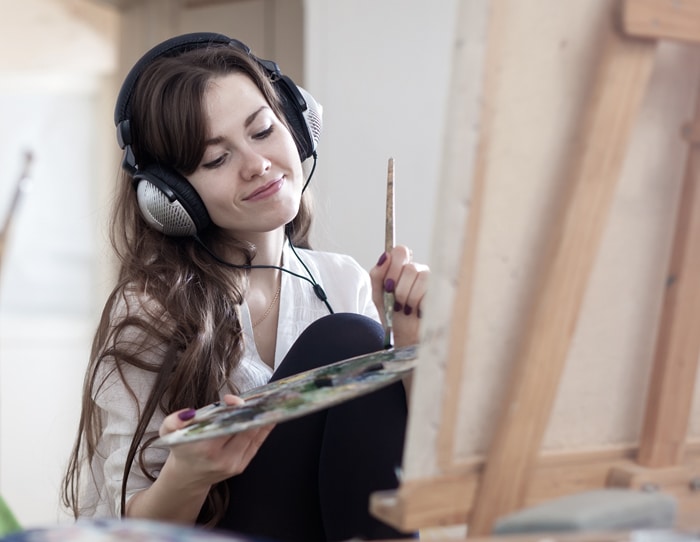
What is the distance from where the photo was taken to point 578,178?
0.63 meters

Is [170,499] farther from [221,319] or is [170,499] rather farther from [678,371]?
[678,371]

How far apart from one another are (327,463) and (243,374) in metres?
0.24

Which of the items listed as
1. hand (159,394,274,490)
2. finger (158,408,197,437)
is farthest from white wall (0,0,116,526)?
finger (158,408,197,437)

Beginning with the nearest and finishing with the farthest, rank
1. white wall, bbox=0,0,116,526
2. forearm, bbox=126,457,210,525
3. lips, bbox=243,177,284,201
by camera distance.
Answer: forearm, bbox=126,457,210,525 → lips, bbox=243,177,284,201 → white wall, bbox=0,0,116,526

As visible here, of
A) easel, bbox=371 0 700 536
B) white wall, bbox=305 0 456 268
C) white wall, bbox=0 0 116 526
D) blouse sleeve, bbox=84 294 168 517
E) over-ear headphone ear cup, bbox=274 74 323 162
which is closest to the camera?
easel, bbox=371 0 700 536

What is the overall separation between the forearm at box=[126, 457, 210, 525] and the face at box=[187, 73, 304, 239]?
400 millimetres

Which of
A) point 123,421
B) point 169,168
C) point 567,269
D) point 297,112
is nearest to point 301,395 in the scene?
point 567,269

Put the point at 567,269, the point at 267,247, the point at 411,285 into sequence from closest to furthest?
1. the point at 567,269
2. the point at 411,285
3. the point at 267,247

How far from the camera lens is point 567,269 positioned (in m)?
0.63

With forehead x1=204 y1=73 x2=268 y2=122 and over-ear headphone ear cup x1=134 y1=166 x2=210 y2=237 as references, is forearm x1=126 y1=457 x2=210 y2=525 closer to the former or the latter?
over-ear headphone ear cup x1=134 y1=166 x2=210 y2=237

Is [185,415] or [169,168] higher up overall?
[169,168]

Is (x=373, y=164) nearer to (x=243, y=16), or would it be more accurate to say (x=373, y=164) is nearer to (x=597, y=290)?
(x=243, y=16)

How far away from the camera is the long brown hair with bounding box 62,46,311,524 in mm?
1167

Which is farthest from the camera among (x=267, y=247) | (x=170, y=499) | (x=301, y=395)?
(x=267, y=247)
